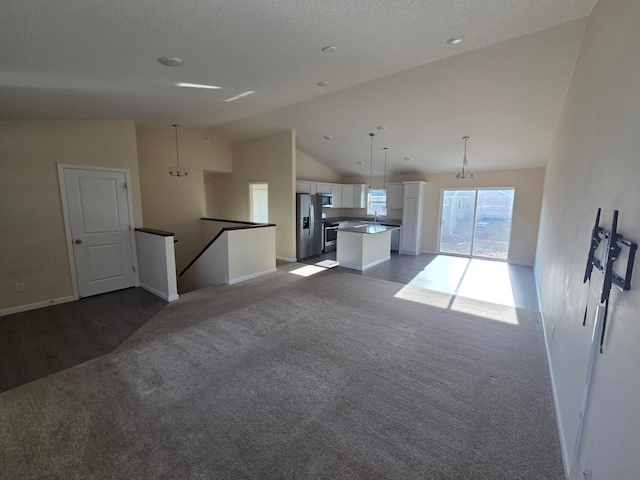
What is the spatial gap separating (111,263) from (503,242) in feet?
28.9

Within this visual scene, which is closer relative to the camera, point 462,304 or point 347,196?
Answer: point 462,304

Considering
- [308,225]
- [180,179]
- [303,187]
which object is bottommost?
[308,225]

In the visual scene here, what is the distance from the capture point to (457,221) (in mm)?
7953

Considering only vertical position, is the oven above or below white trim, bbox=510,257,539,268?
above

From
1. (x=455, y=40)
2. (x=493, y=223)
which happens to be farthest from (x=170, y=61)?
(x=493, y=223)

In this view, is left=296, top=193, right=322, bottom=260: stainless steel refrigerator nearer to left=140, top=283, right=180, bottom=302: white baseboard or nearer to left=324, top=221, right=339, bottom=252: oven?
left=324, top=221, right=339, bottom=252: oven

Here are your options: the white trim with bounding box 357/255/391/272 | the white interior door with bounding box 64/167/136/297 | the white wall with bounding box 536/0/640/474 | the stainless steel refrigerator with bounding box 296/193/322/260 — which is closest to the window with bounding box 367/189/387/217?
the white trim with bounding box 357/255/391/272

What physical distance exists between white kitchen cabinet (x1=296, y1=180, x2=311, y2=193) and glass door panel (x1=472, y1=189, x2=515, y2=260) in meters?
4.63

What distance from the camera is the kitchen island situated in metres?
6.27

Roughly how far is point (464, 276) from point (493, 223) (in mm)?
2548

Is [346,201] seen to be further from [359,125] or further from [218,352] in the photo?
[218,352]

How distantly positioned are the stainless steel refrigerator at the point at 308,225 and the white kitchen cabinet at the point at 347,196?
1.65 m

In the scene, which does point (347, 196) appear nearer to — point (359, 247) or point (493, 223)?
point (359, 247)

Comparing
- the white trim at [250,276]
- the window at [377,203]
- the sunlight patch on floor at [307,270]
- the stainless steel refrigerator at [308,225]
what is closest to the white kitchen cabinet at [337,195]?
the window at [377,203]
